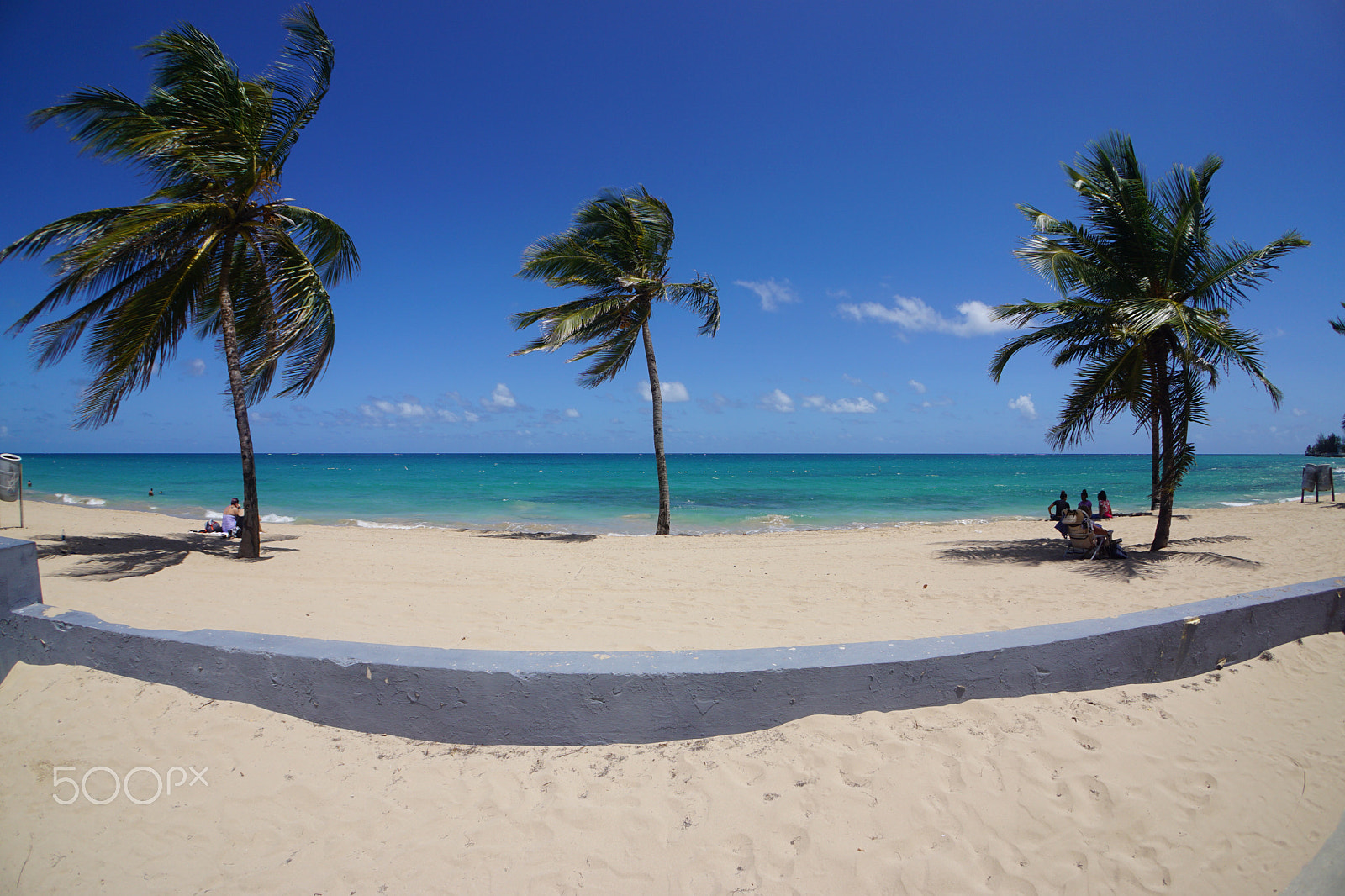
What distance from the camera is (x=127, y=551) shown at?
923cm

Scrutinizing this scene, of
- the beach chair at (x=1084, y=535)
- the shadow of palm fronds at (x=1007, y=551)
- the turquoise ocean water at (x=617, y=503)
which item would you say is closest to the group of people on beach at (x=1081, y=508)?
the beach chair at (x=1084, y=535)

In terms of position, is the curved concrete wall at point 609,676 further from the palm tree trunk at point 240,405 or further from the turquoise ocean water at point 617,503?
the turquoise ocean water at point 617,503

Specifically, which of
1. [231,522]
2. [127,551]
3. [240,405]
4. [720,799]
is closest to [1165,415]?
[720,799]

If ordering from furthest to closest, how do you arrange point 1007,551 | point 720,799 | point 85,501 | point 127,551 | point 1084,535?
point 85,501 < point 1007,551 < point 127,551 < point 1084,535 < point 720,799

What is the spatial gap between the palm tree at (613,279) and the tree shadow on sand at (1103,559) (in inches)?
251

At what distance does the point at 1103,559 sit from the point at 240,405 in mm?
12663

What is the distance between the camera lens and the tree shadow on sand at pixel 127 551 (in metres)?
7.65

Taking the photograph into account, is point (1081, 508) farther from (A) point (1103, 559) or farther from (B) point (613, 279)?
(B) point (613, 279)

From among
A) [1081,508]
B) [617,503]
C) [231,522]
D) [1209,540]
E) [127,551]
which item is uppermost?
[1081,508]

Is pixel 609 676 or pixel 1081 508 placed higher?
pixel 1081 508

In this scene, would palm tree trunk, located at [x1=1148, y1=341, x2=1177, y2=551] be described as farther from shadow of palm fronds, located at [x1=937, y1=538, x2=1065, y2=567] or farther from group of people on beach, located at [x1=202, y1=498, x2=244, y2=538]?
group of people on beach, located at [x1=202, y1=498, x2=244, y2=538]

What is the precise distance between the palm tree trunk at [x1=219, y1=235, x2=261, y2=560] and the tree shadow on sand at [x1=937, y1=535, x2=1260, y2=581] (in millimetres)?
10333

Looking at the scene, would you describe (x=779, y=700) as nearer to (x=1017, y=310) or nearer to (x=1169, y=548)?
(x=1017, y=310)

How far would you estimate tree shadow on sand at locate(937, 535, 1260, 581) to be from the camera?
805 cm
